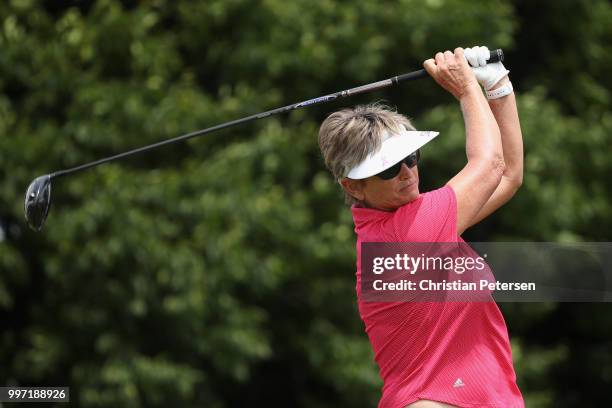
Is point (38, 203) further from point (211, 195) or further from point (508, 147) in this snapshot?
point (211, 195)

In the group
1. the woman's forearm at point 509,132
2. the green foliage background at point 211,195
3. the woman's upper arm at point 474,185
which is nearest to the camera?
the woman's upper arm at point 474,185

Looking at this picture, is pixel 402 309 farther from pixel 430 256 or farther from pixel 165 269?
pixel 165 269

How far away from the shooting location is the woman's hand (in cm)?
345

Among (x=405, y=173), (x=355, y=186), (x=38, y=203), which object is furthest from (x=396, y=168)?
(x=38, y=203)

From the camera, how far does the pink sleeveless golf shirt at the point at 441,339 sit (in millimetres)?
3383

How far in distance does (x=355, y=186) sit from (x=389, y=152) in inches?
7.5

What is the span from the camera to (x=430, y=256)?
11.1ft

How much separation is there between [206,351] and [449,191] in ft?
21.9

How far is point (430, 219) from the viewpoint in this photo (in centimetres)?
337

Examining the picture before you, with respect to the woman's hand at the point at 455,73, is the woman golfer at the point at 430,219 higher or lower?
lower

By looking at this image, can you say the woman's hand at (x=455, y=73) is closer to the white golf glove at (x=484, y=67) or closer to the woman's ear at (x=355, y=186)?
the white golf glove at (x=484, y=67)

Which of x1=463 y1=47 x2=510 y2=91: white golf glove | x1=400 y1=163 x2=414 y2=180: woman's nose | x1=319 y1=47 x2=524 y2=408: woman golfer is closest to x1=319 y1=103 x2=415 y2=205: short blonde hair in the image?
x1=319 y1=47 x2=524 y2=408: woman golfer

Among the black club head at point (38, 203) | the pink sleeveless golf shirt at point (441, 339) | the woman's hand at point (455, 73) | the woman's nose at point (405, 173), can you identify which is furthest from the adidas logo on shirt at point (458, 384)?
the black club head at point (38, 203)

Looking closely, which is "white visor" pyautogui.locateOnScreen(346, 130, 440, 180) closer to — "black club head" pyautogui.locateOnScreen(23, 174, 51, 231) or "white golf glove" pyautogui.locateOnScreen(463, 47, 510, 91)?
"white golf glove" pyautogui.locateOnScreen(463, 47, 510, 91)
